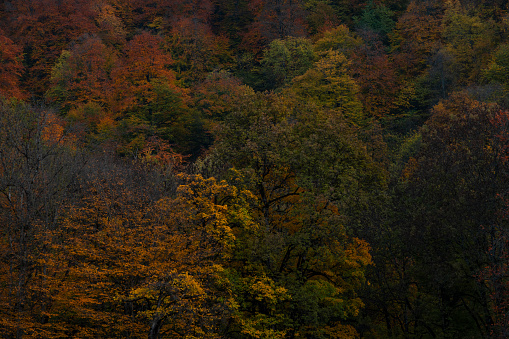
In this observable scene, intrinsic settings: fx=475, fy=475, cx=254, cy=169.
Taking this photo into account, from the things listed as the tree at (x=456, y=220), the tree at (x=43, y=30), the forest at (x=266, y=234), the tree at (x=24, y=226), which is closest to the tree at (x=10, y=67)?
the tree at (x=43, y=30)

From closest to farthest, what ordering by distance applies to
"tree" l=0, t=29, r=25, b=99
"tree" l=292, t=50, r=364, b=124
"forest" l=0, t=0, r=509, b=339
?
"forest" l=0, t=0, r=509, b=339 < "tree" l=292, t=50, r=364, b=124 < "tree" l=0, t=29, r=25, b=99

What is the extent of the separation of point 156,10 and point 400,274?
56.1m

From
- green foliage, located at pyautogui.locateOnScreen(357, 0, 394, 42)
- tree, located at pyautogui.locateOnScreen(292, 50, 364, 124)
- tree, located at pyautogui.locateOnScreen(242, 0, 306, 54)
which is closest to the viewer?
tree, located at pyautogui.locateOnScreen(292, 50, 364, 124)

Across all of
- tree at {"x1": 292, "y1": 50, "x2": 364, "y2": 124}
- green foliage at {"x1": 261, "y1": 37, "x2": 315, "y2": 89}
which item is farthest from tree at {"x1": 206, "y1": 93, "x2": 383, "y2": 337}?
green foliage at {"x1": 261, "y1": 37, "x2": 315, "y2": 89}

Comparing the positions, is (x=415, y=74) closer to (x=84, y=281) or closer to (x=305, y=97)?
(x=305, y=97)

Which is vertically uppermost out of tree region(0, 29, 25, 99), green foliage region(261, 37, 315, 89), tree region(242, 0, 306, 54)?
tree region(242, 0, 306, 54)

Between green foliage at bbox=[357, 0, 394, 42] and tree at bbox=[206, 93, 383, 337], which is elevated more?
green foliage at bbox=[357, 0, 394, 42]

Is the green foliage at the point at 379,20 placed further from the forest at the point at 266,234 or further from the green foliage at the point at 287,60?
the forest at the point at 266,234

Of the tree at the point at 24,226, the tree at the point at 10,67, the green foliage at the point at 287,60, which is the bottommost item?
the tree at the point at 24,226

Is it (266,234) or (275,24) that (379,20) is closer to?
(275,24)

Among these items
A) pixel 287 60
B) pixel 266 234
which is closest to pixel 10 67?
pixel 287 60

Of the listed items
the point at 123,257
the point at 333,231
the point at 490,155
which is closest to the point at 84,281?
the point at 123,257

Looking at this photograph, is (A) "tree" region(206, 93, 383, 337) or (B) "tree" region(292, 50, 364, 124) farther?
(B) "tree" region(292, 50, 364, 124)

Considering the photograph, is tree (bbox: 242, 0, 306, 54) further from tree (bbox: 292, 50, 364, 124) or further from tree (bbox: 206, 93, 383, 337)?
tree (bbox: 206, 93, 383, 337)
